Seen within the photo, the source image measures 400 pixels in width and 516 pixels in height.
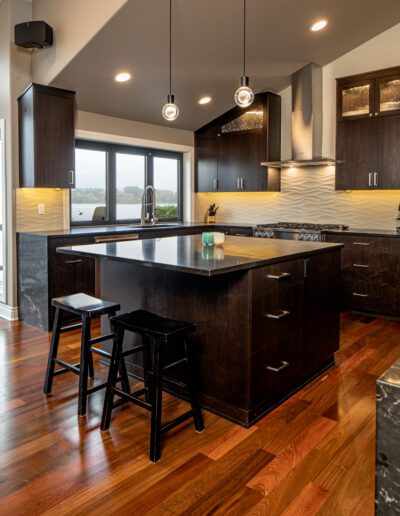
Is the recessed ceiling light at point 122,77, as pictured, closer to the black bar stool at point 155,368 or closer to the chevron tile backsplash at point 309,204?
the chevron tile backsplash at point 309,204

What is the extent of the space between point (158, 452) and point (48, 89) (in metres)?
3.68

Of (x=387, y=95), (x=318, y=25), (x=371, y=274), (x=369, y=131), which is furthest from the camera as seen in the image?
(x=369, y=131)

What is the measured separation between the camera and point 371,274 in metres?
4.76

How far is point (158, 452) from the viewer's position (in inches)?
84.2

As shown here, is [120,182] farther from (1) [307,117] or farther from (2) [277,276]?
(2) [277,276]

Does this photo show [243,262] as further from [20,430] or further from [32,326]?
[32,326]

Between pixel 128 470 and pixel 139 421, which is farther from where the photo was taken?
pixel 139 421

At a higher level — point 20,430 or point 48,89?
point 48,89

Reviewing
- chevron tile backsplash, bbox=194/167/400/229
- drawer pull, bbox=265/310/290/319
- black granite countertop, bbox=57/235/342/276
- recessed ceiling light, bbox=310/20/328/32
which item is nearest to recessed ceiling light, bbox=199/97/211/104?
chevron tile backsplash, bbox=194/167/400/229

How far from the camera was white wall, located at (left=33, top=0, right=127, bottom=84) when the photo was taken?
148 inches

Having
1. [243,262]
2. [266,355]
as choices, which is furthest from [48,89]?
[266,355]

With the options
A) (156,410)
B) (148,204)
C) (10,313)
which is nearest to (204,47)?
(148,204)

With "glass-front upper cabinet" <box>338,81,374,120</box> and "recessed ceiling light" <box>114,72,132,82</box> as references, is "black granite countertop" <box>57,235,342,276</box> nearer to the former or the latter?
"recessed ceiling light" <box>114,72,132,82</box>

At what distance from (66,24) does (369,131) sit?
3419 millimetres
